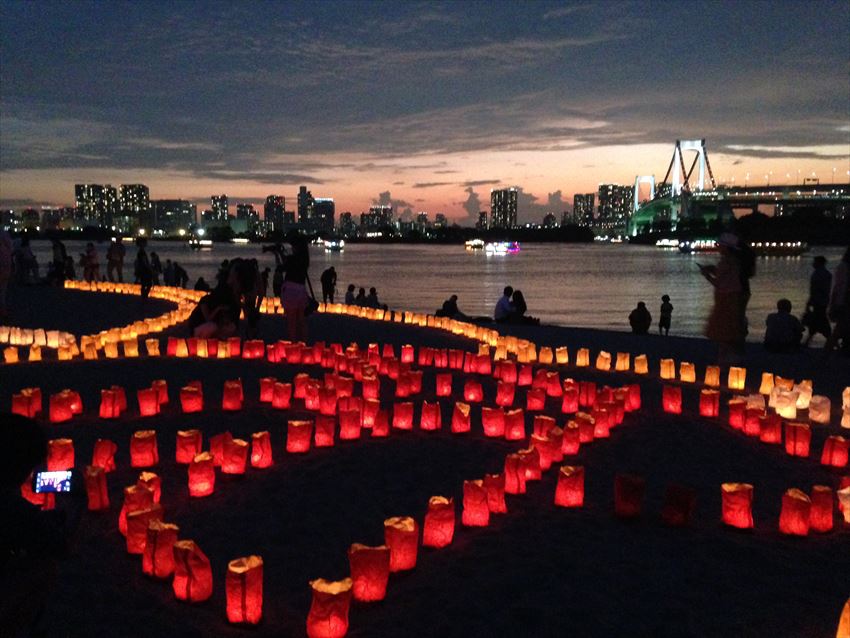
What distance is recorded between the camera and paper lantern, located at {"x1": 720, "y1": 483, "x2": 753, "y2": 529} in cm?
516

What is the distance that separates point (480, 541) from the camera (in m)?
4.99

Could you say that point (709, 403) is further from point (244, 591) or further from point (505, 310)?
point (505, 310)

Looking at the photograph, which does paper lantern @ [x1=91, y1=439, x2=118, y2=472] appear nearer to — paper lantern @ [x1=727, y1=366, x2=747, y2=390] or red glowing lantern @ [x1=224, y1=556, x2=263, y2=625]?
red glowing lantern @ [x1=224, y1=556, x2=263, y2=625]

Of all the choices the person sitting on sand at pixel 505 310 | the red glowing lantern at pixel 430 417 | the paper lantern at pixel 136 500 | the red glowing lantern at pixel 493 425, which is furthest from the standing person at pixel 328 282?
the paper lantern at pixel 136 500

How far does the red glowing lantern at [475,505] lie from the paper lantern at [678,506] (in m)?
1.23

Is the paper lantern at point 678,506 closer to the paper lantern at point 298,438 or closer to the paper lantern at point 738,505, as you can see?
the paper lantern at point 738,505

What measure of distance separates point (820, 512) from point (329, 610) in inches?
136

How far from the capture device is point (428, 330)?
14.7 meters

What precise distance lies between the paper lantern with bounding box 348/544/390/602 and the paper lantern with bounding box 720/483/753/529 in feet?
8.11

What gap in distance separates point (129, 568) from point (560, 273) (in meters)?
63.0

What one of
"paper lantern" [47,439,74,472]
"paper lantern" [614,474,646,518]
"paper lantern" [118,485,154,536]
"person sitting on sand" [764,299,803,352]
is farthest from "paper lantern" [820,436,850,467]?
"person sitting on sand" [764,299,803,352]

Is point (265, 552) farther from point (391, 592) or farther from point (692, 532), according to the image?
point (692, 532)

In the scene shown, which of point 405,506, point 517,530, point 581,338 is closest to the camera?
point 517,530

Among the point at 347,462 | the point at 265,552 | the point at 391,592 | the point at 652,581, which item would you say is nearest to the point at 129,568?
the point at 265,552
